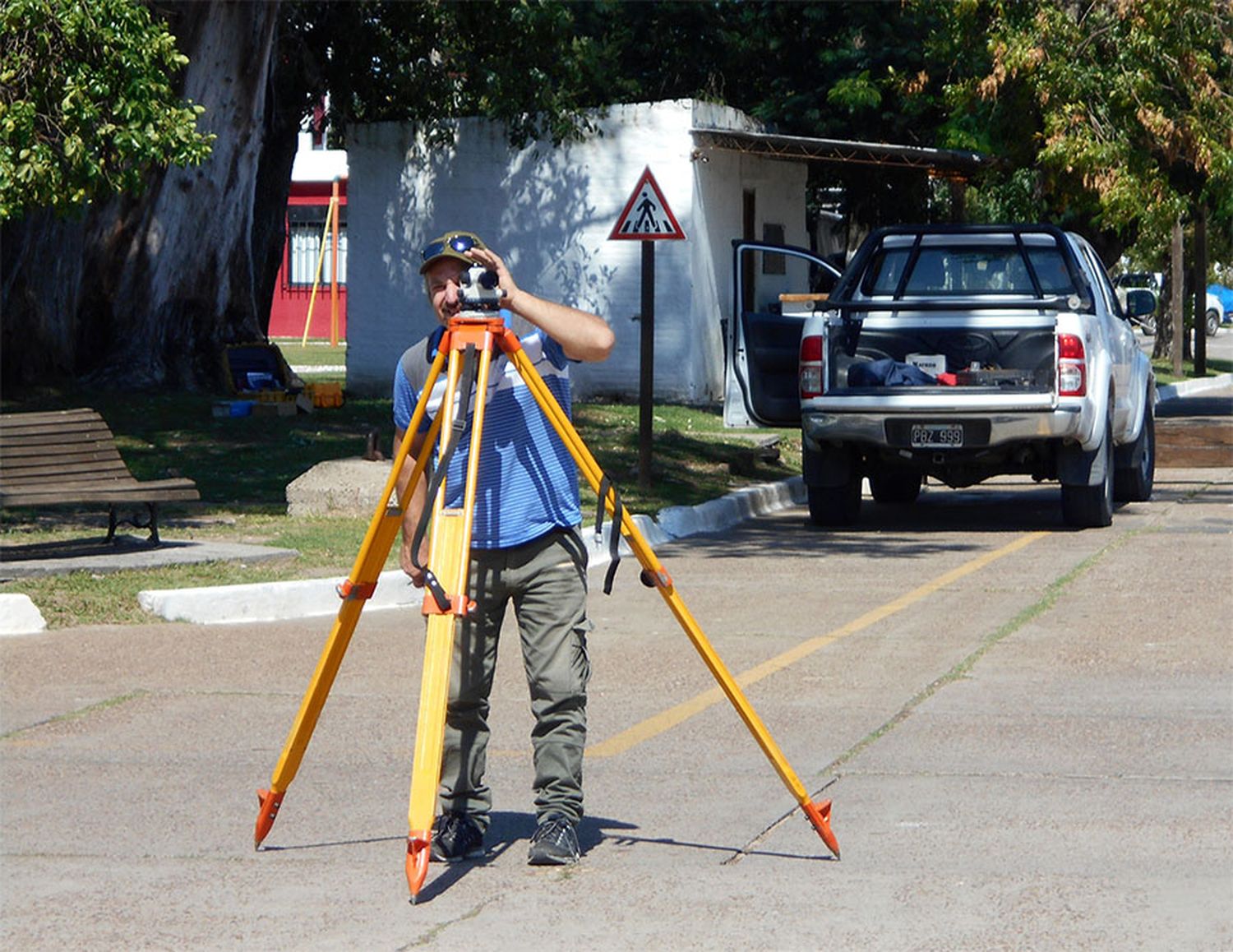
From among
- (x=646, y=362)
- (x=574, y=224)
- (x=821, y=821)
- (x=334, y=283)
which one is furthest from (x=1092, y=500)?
(x=334, y=283)

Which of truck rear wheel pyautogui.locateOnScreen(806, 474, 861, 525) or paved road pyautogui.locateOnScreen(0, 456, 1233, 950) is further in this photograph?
truck rear wheel pyautogui.locateOnScreen(806, 474, 861, 525)

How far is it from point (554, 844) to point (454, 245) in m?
1.67

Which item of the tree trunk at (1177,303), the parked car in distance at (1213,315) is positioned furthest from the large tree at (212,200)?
the parked car in distance at (1213,315)

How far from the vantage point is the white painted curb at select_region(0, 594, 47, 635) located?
9273mm

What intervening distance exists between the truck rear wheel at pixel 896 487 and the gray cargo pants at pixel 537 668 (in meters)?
10.3

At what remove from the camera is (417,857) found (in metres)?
4.90

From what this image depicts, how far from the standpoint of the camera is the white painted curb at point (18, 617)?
9273 millimetres

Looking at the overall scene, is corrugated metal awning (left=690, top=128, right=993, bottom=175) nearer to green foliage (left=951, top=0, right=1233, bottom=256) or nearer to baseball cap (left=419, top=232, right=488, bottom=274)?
green foliage (left=951, top=0, right=1233, bottom=256)

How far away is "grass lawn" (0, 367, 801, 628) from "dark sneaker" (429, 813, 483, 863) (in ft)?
14.9

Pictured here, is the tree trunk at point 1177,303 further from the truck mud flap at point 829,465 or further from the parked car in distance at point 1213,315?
the parked car in distance at point 1213,315

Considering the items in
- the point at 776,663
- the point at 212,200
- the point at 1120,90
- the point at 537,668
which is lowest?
the point at 776,663

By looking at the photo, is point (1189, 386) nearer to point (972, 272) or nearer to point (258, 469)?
point (972, 272)

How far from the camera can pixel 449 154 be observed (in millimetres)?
24188

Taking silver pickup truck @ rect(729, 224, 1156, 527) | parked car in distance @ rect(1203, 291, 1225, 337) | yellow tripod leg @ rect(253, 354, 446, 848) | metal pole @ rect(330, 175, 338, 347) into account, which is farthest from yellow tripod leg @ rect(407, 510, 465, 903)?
parked car in distance @ rect(1203, 291, 1225, 337)
